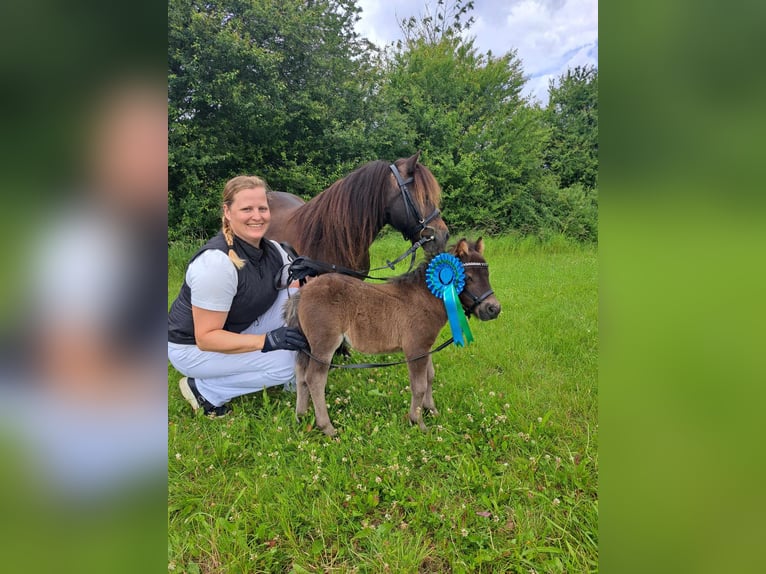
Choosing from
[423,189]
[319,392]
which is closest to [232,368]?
[319,392]

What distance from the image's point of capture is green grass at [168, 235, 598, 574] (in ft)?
5.67

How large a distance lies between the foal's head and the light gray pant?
1563 millimetres

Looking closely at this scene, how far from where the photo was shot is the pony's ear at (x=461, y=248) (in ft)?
8.77

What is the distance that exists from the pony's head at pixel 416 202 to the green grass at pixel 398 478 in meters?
1.38

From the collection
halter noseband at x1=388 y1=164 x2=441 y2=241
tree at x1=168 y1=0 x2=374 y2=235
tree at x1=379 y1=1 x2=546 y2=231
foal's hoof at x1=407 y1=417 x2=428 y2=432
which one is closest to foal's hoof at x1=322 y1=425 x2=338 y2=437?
foal's hoof at x1=407 y1=417 x2=428 y2=432

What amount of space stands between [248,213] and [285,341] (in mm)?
1001

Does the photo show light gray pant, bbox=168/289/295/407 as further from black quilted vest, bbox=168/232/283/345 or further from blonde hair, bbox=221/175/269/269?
blonde hair, bbox=221/175/269/269

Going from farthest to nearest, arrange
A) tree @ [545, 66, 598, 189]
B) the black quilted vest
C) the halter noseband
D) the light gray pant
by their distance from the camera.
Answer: tree @ [545, 66, 598, 189] → the halter noseband → the light gray pant → the black quilted vest
